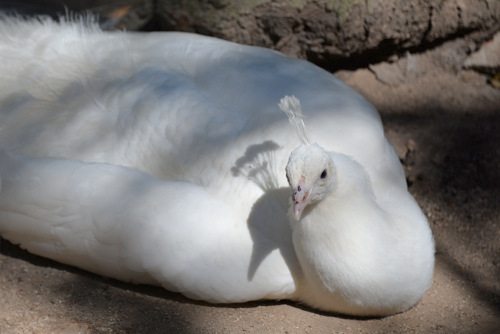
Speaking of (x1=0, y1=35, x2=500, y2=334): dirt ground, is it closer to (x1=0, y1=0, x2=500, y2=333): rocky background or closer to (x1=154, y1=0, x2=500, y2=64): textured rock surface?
(x1=0, y1=0, x2=500, y2=333): rocky background

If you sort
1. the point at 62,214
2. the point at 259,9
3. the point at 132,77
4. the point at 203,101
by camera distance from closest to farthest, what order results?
the point at 62,214 < the point at 203,101 < the point at 132,77 < the point at 259,9

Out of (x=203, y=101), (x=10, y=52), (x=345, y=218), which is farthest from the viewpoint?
(x=10, y=52)

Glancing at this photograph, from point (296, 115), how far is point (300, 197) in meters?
0.41

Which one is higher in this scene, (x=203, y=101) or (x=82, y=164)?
(x=203, y=101)

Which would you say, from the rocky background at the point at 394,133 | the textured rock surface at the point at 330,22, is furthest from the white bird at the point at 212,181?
the textured rock surface at the point at 330,22

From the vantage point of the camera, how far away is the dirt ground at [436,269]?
274cm

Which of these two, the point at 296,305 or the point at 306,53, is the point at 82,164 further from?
the point at 306,53

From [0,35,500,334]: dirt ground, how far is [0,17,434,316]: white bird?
0.11 m

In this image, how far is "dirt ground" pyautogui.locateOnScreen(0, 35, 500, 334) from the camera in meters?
2.74

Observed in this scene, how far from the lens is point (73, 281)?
9.79 feet

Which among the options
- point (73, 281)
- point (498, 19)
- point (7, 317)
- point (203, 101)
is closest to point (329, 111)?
point (203, 101)

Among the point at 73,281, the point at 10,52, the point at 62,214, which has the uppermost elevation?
the point at 10,52

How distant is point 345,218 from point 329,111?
0.65 m

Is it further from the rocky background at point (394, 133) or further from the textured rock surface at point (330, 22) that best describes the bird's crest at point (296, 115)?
the textured rock surface at point (330, 22)
